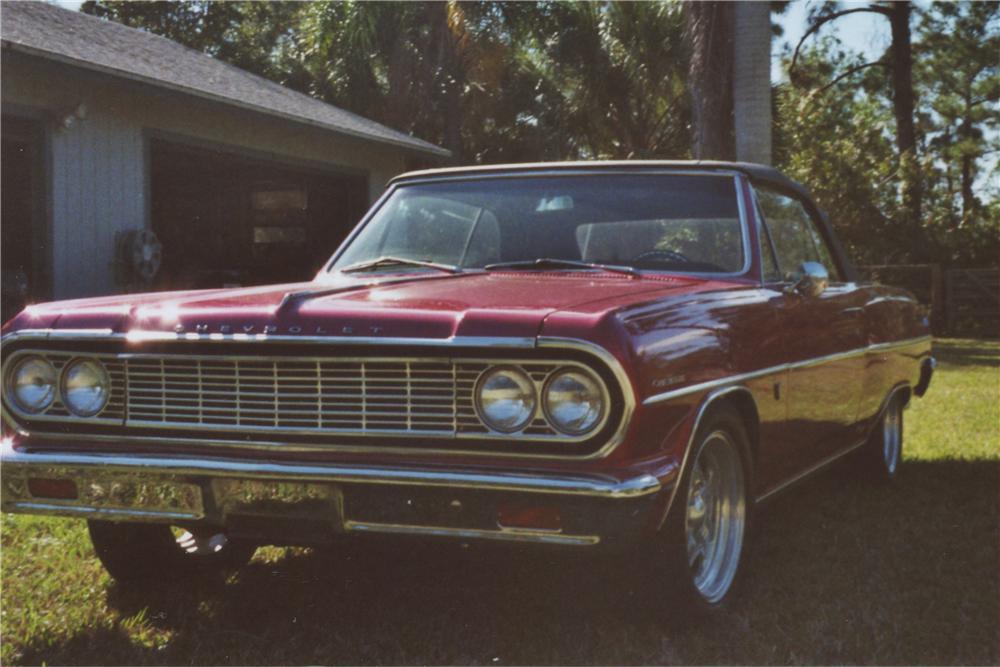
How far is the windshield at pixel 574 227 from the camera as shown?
423 centimetres

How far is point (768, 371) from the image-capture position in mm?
3986

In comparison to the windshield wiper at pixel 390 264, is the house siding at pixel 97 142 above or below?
above

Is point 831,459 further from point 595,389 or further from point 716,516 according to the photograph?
point 595,389

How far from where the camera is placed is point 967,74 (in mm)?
34656

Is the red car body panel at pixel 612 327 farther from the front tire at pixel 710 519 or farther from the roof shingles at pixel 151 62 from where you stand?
the roof shingles at pixel 151 62

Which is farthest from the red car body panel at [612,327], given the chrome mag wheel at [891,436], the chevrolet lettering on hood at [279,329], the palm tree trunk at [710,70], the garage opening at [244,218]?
the garage opening at [244,218]

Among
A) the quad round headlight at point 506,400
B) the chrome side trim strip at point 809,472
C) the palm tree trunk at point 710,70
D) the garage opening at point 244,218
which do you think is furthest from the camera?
the garage opening at point 244,218

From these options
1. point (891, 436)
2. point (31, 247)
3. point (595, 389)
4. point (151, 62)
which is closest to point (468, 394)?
point (595, 389)

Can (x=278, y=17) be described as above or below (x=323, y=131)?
above

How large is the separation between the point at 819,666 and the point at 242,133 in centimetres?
928

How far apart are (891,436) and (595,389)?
3680 millimetres

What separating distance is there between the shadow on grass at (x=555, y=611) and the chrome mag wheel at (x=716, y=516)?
0.38 feet

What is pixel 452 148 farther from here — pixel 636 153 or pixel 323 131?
pixel 323 131

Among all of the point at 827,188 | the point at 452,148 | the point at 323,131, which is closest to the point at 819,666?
the point at 323,131
